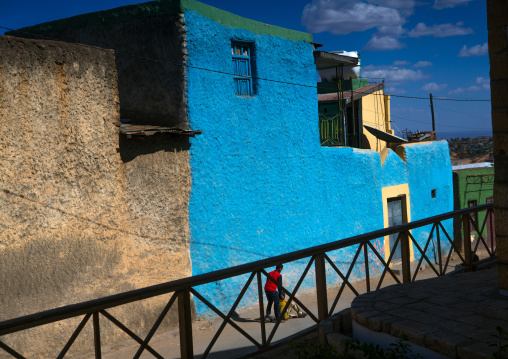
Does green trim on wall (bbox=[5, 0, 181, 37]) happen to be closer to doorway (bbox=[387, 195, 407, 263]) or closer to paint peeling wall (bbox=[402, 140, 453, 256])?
doorway (bbox=[387, 195, 407, 263])

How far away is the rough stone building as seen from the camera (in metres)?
7.93

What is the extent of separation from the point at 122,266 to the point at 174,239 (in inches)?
43.5

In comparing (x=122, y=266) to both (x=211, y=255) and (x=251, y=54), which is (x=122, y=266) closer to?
(x=211, y=255)

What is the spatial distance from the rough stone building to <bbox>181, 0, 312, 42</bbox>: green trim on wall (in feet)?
0.11

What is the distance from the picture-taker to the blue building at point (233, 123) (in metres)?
9.86

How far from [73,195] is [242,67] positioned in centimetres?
468

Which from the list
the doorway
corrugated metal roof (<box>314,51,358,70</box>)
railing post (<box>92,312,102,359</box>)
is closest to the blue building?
corrugated metal roof (<box>314,51,358,70</box>)

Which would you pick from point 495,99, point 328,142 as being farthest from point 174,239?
point 328,142

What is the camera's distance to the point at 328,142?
17.2 meters

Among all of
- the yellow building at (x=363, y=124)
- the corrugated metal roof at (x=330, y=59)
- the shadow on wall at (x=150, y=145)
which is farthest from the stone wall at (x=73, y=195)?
the corrugated metal roof at (x=330, y=59)

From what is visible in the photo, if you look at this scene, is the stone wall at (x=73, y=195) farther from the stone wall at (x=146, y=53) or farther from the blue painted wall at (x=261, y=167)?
the stone wall at (x=146, y=53)

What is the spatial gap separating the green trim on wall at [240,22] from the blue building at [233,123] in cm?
2

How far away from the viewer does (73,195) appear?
798 cm

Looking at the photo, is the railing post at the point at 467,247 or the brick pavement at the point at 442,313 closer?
the brick pavement at the point at 442,313
